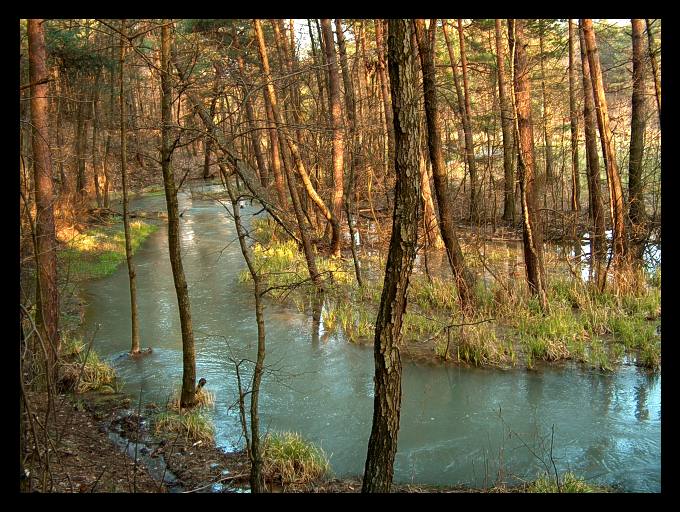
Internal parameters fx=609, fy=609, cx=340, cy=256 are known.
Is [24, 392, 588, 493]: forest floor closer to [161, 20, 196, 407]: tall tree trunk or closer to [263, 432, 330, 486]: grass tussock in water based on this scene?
[263, 432, 330, 486]: grass tussock in water

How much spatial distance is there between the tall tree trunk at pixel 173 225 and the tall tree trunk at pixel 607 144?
7.55m

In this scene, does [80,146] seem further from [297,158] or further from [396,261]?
[396,261]

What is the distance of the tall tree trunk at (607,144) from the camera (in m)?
10.7

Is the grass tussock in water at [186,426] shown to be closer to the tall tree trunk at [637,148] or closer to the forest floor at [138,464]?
the forest floor at [138,464]

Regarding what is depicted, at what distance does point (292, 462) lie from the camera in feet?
19.8

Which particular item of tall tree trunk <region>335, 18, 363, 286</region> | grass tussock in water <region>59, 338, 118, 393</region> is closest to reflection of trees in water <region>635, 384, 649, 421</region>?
tall tree trunk <region>335, 18, 363, 286</region>

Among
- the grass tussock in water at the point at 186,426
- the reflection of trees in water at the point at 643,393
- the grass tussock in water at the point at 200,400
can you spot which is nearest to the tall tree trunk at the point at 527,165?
the reflection of trees in water at the point at 643,393

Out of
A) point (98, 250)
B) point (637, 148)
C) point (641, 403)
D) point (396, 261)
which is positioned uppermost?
point (637, 148)

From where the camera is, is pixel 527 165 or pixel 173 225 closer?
pixel 173 225

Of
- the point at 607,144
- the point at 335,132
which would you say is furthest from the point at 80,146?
the point at 607,144

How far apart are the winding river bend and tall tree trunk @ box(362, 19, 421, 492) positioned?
7.97 ft

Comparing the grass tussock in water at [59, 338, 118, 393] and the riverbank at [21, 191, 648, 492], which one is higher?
the grass tussock in water at [59, 338, 118, 393]

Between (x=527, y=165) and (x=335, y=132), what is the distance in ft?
16.5

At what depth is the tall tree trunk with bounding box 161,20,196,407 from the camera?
6.46 metres
